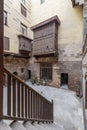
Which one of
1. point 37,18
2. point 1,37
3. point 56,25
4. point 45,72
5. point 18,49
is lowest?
point 45,72

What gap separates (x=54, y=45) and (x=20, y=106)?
777 centimetres

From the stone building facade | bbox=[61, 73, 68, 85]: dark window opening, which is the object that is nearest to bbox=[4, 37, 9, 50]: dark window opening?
the stone building facade

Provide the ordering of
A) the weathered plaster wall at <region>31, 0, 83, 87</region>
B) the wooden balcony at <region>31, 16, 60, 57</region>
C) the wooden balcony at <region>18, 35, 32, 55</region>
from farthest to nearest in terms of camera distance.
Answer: the wooden balcony at <region>18, 35, 32, 55</region> → the wooden balcony at <region>31, 16, 60, 57</region> → the weathered plaster wall at <region>31, 0, 83, 87</region>

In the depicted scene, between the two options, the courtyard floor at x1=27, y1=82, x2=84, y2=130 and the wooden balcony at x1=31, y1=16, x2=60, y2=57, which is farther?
the wooden balcony at x1=31, y1=16, x2=60, y2=57

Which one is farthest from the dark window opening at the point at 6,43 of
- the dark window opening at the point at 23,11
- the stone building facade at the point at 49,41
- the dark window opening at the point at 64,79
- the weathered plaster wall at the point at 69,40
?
the dark window opening at the point at 64,79

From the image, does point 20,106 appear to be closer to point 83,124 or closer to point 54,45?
point 83,124

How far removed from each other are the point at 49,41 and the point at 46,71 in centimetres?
272

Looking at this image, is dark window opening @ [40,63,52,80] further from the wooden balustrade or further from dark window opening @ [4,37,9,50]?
the wooden balustrade

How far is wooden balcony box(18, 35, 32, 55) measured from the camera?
36.4 ft

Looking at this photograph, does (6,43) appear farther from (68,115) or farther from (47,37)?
(68,115)

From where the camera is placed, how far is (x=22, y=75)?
1251cm

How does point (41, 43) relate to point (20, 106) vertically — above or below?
above

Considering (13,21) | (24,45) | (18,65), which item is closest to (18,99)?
(24,45)

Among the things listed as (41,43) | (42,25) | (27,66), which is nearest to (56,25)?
(42,25)
